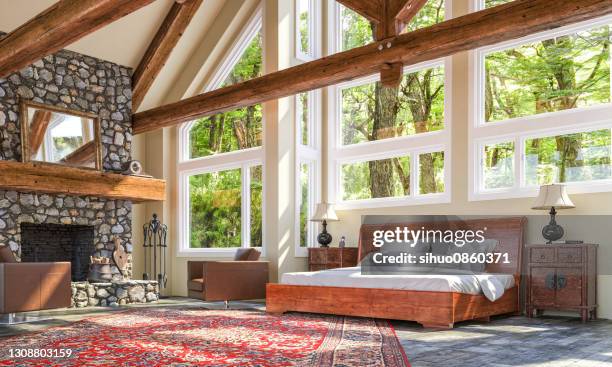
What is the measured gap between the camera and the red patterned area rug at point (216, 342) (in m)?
4.82

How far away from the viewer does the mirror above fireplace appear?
9.43 meters

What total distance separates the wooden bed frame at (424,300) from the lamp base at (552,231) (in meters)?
0.47

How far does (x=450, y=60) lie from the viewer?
913cm

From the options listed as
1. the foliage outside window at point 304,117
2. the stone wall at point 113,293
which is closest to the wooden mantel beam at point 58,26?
the stone wall at point 113,293

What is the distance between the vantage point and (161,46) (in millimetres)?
10773

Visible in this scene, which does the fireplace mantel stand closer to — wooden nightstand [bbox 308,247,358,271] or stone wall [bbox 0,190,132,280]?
stone wall [bbox 0,190,132,280]

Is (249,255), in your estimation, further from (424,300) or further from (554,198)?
(554,198)

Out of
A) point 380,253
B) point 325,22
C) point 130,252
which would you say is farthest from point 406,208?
point 130,252

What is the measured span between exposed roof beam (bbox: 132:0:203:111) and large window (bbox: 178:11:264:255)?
996 millimetres

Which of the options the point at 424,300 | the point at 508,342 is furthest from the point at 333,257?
the point at 508,342

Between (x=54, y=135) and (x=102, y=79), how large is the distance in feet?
4.69

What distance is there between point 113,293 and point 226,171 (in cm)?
293

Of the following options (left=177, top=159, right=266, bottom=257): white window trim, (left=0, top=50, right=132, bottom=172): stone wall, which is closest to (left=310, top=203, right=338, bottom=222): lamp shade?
(left=177, top=159, right=266, bottom=257): white window trim

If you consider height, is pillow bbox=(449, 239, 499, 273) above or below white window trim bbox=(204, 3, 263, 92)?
below
